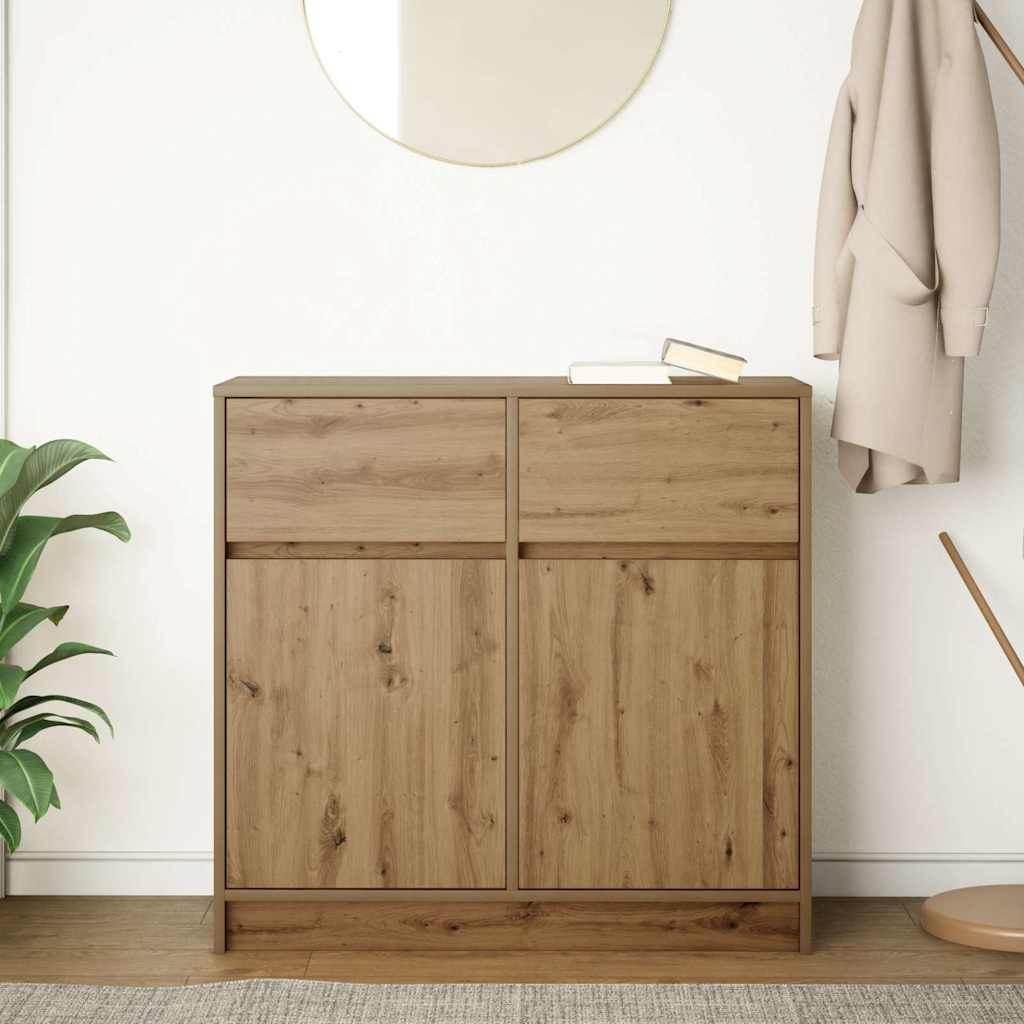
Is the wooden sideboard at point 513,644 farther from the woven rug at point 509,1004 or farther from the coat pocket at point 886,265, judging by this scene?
the coat pocket at point 886,265

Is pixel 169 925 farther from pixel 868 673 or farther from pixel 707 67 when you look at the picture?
pixel 707 67

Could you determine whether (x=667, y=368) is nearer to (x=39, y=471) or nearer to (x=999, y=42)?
(x=999, y=42)

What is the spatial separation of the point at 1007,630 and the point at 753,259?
1000 mm

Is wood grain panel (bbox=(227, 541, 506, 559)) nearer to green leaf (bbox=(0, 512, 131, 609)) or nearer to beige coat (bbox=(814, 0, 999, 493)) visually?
green leaf (bbox=(0, 512, 131, 609))

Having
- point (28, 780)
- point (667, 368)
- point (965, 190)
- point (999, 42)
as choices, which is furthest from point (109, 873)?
point (999, 42)

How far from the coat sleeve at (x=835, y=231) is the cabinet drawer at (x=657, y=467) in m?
0.21

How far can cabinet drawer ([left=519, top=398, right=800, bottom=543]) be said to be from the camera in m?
2.24

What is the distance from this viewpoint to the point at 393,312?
2.60 metres

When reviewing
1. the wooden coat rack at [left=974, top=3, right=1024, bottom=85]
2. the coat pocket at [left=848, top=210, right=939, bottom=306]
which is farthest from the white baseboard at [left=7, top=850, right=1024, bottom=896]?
the wooden coat rack at [left=974, top=3, right=1024, bottom=85]

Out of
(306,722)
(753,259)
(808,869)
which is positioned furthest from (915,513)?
(306,722)

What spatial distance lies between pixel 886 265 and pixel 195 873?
1947 millimetres

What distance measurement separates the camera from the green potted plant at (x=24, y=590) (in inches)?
86.4

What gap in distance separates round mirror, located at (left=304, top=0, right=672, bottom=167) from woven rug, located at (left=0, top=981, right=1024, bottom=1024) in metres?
1.70

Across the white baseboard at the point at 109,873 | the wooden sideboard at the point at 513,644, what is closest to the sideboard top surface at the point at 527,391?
the wooden sideboard at the point at 513,644
